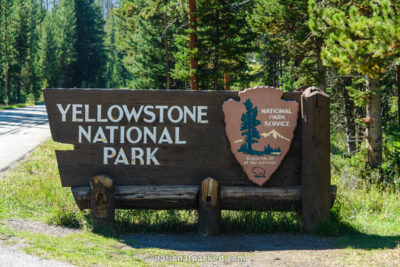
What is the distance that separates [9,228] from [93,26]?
66.1 m

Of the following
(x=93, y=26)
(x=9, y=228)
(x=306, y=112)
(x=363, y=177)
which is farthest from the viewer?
(x=93, y=26)

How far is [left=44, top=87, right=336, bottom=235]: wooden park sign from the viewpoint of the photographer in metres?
6.30

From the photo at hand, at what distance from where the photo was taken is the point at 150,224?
650 centimetres

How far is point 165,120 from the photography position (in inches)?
251

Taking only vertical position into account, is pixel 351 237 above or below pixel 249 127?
below

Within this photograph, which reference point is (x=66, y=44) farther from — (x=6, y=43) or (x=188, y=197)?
(x=188, y=197)

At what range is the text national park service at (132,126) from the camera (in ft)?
20.8

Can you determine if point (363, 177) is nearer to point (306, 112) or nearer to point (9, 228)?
point (306, 112)

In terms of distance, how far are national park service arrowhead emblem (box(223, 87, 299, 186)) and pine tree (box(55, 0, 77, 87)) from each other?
5867 centimetres

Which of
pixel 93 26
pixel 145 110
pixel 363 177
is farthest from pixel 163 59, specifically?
pixel 93 26

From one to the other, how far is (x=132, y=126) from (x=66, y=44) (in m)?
59.2

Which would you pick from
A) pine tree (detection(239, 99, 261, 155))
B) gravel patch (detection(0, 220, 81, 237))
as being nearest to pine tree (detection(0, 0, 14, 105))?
gravel patch (detection(0, 220, 81, 237))

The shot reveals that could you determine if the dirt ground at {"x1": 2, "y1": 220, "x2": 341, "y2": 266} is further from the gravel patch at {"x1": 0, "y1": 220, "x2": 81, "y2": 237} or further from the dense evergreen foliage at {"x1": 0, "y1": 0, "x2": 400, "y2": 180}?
the dense evergreen foliage at {"x1": 0, "y1": 0, "x2": 400, "y2": 180}

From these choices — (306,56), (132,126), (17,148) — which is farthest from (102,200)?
(306,56)
